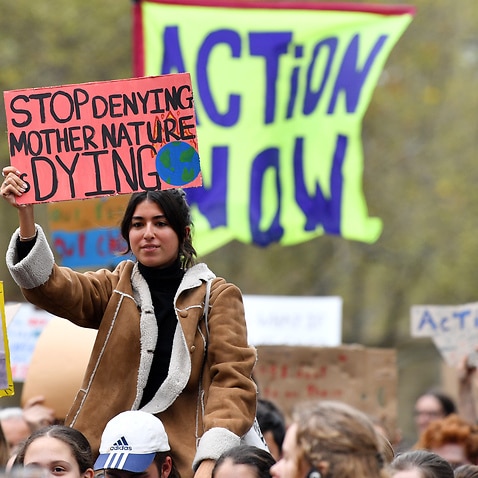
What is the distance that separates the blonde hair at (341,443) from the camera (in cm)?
418

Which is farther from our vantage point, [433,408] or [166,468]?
[433,408]

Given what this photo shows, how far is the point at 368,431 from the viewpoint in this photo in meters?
4.27

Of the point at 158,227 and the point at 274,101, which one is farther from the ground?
the point at 274,101

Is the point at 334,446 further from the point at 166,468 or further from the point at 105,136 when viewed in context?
the point at 105,136

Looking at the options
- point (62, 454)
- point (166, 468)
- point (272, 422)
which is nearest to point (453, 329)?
point (272, 422)

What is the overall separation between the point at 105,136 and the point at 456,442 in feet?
8.82

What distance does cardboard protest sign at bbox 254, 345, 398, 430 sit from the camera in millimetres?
9086

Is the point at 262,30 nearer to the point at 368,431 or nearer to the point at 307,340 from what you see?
the point at 307,340

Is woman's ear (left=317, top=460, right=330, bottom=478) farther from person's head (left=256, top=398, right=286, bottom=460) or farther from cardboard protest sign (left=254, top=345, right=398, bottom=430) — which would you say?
cardboard protest sign (left=254, top=345, right=398, bottom=430)

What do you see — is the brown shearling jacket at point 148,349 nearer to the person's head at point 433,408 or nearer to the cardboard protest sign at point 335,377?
the cardboard protest sign at point 335,377

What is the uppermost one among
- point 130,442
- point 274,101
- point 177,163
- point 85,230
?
point 274,101

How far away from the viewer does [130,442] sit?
511cm

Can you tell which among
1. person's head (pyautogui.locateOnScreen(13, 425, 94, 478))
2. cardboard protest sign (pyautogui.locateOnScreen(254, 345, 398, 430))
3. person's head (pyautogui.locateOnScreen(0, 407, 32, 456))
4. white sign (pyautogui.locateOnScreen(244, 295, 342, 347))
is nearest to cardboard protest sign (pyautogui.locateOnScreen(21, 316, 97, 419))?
person's head (pyautogui.locateOnScreen(0, 407, 32, 456))

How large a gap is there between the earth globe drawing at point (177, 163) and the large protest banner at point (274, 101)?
476 cm
